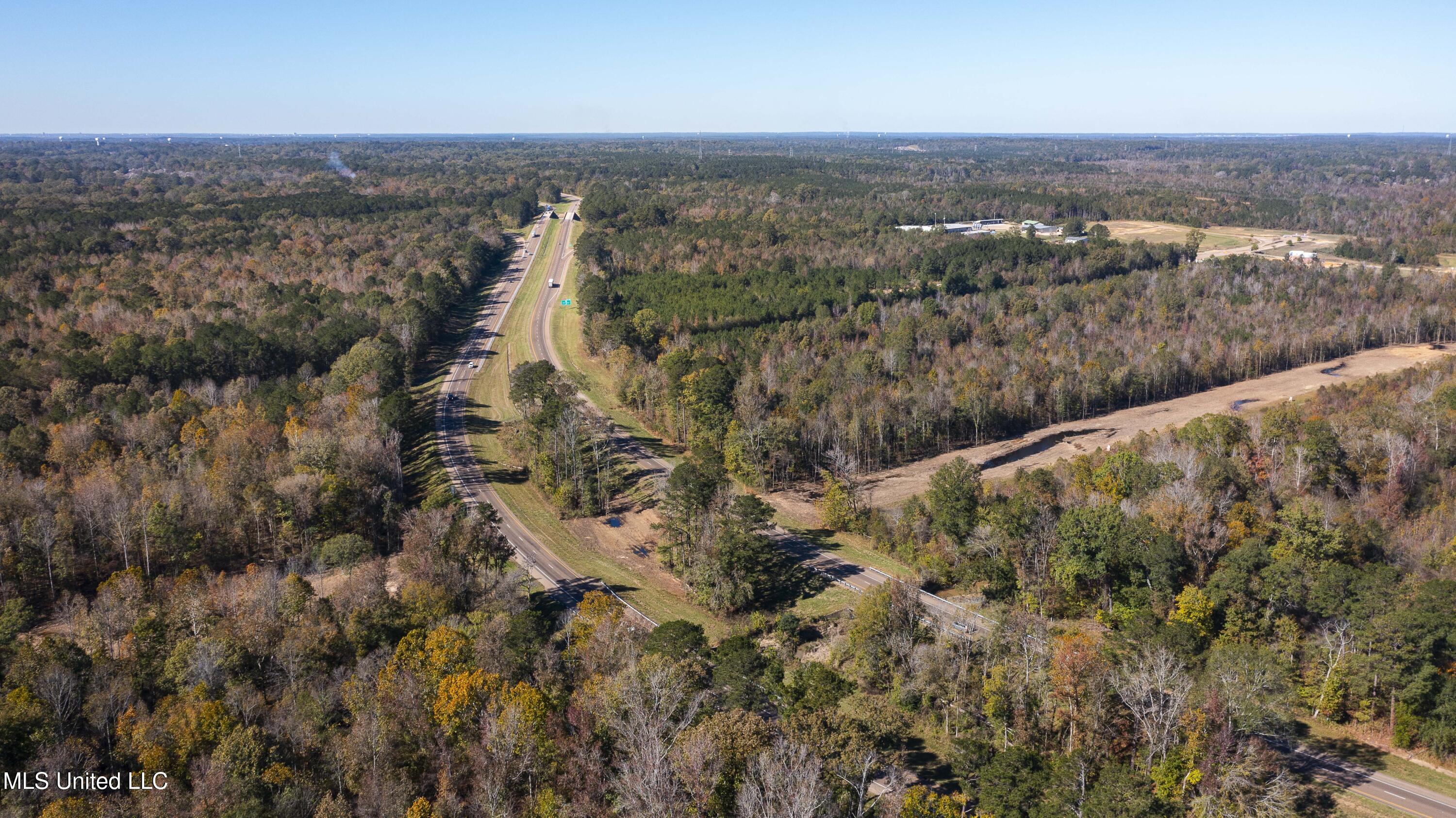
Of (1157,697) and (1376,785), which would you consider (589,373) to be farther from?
(1376,785)

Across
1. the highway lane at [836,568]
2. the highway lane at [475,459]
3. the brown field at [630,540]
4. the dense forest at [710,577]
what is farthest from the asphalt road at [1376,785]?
the brown field at [630,540]

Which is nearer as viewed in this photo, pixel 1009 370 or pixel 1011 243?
pixel 1009 370

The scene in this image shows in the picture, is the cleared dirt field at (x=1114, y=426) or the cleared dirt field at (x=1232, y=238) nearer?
the cleared dirt field at (x=1114, y=426)

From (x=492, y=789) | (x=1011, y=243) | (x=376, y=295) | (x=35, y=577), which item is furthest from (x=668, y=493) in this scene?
(x=1011, y=243)

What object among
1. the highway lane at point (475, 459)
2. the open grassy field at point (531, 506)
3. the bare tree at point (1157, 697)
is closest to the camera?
the bare tree at point (1157, 697)

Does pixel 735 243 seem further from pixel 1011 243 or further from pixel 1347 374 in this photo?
pixel 1347 374

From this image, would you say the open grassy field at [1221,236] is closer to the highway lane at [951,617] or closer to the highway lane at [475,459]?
the highway lane at [475,459]
